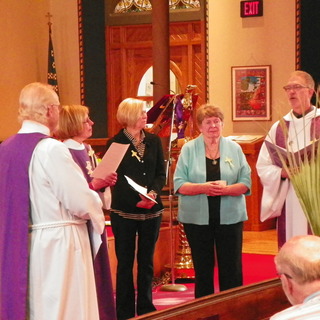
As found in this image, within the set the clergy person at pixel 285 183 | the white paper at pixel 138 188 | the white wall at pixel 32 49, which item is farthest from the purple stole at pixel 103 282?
the white wall at pixel 32 49

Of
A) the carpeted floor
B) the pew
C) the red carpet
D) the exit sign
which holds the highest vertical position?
the exit sign

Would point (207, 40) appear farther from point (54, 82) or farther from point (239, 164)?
point (239, 164)

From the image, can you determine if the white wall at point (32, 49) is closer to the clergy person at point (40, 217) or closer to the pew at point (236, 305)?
the pew at point (236, 305)

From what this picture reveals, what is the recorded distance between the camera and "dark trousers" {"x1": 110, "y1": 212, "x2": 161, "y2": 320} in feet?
15.8

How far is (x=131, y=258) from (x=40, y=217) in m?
1.54

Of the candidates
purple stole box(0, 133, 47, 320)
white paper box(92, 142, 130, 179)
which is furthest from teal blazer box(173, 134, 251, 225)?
purple stole box(0, 133, 47, 320)

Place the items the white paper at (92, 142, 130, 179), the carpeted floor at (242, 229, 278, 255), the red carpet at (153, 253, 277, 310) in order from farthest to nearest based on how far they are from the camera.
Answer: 1. the carpeted floor at (242, 229, 278, 255)
2. the red carpet at (153, 253, 277, 310)
3. the white paper at (92, 142, 130, 179)

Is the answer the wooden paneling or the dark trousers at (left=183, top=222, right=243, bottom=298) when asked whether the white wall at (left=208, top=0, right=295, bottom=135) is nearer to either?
the wooden paneling

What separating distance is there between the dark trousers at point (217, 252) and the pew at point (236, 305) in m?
0.55

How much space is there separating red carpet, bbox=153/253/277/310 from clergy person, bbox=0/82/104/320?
6.37 feet

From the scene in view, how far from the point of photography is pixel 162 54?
866cm

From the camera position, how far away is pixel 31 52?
1070 centimetres

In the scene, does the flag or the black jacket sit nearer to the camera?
the black jacket

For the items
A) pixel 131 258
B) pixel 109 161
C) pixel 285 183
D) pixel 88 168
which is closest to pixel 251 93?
pixel 285 183
